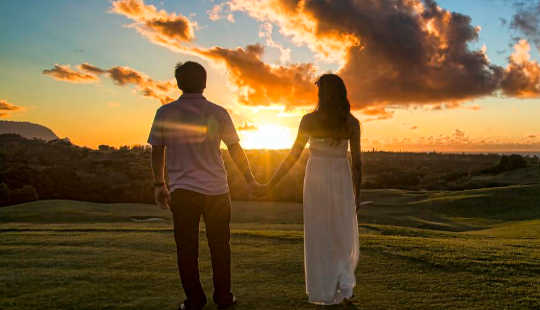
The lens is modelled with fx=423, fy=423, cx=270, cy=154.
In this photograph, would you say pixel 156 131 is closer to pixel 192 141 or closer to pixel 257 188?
pixel 192 141

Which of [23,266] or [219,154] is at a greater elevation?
[219,154]

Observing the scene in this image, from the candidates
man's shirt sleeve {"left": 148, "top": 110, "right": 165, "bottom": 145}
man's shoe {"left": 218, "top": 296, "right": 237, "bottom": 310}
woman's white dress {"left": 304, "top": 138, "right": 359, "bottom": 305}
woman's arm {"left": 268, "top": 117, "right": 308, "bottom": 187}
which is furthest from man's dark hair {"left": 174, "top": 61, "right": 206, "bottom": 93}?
man's shoe {"left": 218, "top": 296, "right": 237, "bottom": 310}

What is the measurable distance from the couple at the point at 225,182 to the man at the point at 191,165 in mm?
12

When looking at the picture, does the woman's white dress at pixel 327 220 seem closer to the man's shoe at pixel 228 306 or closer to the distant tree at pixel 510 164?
the man's shoe at pixel 228 306

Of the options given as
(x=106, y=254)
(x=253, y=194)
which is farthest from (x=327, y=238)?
(x=106, y=254)

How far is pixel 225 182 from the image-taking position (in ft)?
16.5

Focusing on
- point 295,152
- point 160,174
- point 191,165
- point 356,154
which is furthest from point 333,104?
point 160,174

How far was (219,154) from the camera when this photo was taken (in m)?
4.97

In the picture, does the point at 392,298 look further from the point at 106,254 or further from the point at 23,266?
the point at 23,266

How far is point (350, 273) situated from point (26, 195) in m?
39.6

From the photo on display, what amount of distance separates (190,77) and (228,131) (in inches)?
30.3

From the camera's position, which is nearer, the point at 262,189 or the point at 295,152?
the point at 295,152

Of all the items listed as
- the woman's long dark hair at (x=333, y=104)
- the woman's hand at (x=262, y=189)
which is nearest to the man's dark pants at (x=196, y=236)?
the woman's hand at (x=262, y=189)

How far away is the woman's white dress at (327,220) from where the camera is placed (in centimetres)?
547
